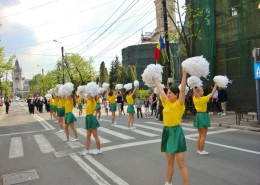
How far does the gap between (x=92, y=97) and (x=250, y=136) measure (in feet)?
19.6

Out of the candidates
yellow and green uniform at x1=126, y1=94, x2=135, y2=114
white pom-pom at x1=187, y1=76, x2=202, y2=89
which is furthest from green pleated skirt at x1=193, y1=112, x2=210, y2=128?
yellow and green uniform at x1=126, y1=94, x2=135, y2=114

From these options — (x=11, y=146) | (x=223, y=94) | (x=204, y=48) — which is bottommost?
(x=11, y=146)

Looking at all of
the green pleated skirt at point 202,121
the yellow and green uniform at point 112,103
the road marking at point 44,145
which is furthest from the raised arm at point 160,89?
the yellow and green uniform at point 112,103

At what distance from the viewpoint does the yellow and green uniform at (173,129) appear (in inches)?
211

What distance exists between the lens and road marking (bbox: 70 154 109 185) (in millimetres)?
6688

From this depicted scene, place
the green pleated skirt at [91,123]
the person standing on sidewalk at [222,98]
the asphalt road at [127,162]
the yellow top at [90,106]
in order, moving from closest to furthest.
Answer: the asphalt road at [127,162] < the green pleated skirt at [91,123] < the yellow top at [90,106] < the person standing on sidewalk at [222,98]

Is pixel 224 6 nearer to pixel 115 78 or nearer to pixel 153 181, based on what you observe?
pixel 153 181

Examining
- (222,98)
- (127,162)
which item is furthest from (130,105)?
(127,162)

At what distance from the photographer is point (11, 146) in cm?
1207

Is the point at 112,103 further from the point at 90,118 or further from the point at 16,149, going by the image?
the point at 90,118

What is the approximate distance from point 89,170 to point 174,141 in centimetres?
298

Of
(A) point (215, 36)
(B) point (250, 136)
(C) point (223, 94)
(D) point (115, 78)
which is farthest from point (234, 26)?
(D) point (115, 78)

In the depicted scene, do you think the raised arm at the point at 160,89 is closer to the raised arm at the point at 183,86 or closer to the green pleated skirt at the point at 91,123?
the raised arm at the point at 183,86

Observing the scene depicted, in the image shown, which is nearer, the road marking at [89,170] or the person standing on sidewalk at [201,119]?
the road marking at [89,170]
